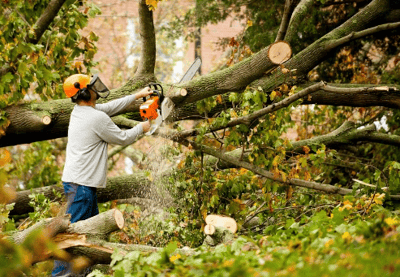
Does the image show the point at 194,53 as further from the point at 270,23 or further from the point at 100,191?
the point at 100,191

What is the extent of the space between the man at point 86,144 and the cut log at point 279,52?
4.38 feet

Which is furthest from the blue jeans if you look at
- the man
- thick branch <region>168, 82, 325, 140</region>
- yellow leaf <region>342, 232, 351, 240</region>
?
yellow leaf <region>342, 232, 351, 240</region>

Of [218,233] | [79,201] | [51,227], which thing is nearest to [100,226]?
[51,227]

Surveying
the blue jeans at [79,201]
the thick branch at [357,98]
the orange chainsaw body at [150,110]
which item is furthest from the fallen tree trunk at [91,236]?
the thick branch at [357,98]

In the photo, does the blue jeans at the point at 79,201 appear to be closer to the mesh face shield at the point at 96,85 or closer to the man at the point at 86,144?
the man at the point at 86,144

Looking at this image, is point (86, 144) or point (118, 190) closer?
point (86, 144)

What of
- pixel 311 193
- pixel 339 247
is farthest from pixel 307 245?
pixel 311 193

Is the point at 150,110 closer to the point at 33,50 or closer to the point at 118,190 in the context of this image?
the point at 33,50

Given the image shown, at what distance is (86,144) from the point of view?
17.1 feet

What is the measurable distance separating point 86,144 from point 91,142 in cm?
5

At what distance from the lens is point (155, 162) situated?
20.4ft

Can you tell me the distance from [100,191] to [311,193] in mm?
2516

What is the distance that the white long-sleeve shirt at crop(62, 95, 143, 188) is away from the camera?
16.9 ft

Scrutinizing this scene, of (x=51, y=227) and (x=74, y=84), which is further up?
(x=74, y=84)
